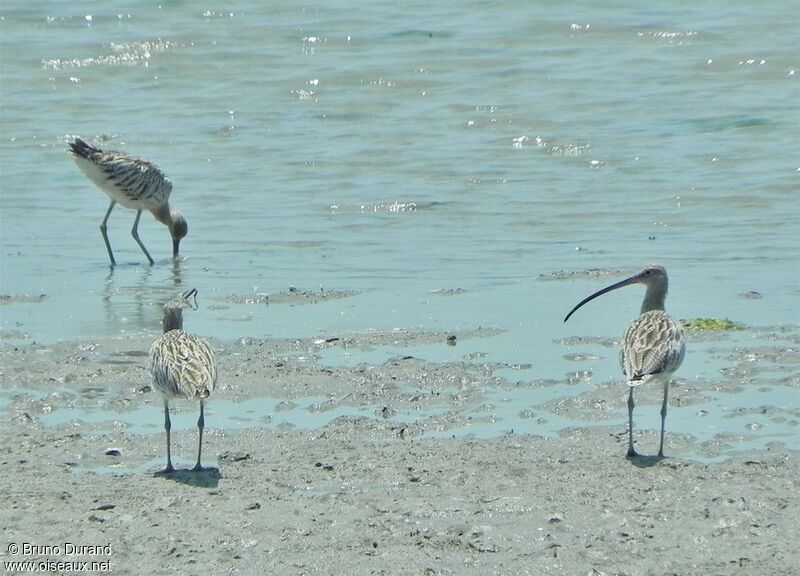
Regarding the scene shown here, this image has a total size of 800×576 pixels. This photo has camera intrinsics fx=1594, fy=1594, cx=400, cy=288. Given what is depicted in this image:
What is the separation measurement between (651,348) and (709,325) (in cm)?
254

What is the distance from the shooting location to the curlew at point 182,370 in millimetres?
7492

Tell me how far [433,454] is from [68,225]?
8.90m

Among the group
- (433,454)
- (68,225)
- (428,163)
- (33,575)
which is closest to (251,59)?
(428,163)

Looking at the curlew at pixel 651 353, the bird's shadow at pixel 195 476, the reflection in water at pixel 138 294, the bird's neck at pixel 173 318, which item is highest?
the curlew at pixel 651 353

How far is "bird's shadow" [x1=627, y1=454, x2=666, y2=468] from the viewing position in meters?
7.47

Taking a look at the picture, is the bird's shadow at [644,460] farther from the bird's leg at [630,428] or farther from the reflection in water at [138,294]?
the reflection in water at [138,294]

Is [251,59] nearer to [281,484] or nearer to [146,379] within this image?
[146,379]

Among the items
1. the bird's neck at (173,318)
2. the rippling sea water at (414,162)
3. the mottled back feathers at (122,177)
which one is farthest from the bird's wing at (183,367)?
the mottled back feathers at (122,177)

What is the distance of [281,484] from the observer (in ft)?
23.9

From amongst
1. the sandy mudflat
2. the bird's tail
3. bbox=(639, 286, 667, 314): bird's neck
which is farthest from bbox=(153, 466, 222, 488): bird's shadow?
the bird's tail

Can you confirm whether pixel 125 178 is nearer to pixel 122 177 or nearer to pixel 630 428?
pixel 122 177

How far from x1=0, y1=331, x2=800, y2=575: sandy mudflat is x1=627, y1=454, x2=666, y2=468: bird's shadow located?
2 cm

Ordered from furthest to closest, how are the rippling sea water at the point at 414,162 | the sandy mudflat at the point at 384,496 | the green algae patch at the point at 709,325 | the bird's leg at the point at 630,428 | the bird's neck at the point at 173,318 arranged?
1. the rippling sea water at the point at 414,162
2. the green algae patch at the point at 709,325
3. the bird's neck at the point at 173,318
4. the bird's leg at the point at 630,428
5. the sandy mudflat at the point at 384,496

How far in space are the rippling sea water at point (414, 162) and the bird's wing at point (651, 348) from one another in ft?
3.80
